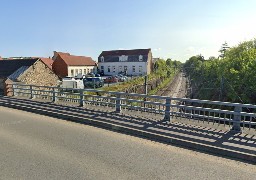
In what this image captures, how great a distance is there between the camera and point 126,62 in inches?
2498

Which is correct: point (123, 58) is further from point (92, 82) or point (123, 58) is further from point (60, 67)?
point (92, 82)

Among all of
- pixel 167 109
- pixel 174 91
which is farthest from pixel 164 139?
pixel 174 91

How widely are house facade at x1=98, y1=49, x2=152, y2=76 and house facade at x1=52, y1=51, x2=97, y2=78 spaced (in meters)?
7.74

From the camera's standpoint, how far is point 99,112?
1002cm

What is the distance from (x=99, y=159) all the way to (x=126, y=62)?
58486 millimetres

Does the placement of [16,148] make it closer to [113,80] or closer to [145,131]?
[145,131]

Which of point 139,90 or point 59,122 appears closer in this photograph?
point 59,122

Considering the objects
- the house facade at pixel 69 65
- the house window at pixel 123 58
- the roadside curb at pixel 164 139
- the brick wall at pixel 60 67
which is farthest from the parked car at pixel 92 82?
the house window at pixel 123 58

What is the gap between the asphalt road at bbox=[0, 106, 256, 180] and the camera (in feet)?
16.3

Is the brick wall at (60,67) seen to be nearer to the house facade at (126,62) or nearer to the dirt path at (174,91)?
the house facade at (126,62)

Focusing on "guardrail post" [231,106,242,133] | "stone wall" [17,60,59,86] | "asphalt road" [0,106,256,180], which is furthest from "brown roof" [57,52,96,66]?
"guardrail post" [231,106,242,133]

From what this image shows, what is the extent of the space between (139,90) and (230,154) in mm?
28006

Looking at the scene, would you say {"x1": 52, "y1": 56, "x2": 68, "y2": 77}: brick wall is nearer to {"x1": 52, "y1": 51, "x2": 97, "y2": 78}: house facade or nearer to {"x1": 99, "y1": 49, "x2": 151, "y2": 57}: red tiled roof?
{"x1": 52, "y1": 51, "x2": 97, "y2": 78}: house facade

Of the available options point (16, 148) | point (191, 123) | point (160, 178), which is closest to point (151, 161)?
point (160, 178)
